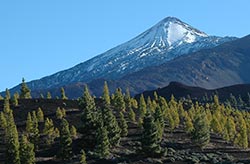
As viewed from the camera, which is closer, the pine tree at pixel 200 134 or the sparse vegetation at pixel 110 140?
the sparse vegetation at pixel 110 140

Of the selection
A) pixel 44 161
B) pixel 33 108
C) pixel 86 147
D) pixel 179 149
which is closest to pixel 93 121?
pixel 86 147

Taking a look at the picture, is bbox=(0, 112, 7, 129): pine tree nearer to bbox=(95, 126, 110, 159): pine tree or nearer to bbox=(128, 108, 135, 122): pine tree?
bbox=(95, 126, 110, 159): pine tree

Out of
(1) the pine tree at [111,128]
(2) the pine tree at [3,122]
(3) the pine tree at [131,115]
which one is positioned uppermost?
(2) the pine tree at [3,122]

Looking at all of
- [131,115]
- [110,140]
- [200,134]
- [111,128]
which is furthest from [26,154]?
[131,115]

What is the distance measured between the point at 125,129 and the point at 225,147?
24251mm

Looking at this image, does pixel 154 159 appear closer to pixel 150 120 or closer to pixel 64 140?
pixel 150 120

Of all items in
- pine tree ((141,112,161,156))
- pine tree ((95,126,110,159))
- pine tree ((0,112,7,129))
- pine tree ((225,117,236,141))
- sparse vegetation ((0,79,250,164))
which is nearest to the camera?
sparse vegetation ((0,79,250,164))

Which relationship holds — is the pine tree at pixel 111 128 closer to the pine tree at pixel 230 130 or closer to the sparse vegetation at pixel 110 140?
the sparse vegetation at pixel 110 140

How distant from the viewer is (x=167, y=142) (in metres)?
120

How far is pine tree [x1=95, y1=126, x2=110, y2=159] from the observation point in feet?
331

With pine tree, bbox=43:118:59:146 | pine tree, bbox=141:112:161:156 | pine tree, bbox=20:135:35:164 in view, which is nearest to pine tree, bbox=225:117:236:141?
pine tree, bbox=141:112:161:156

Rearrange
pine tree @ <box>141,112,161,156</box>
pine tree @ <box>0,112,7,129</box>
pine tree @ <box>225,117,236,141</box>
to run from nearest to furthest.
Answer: pine tree @ <box>141,112,161,156</box> < pine tree @ <box>0,112,7,129</box> < pine tree @ <box>225,117,236,141</box>

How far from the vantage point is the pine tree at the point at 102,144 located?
331 feet

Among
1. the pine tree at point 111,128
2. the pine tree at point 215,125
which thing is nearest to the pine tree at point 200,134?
the pine tree at point 111,128
